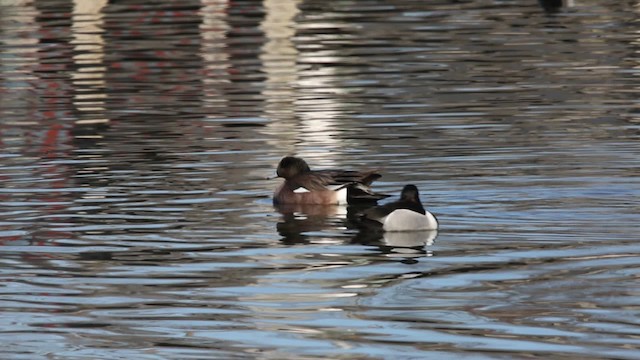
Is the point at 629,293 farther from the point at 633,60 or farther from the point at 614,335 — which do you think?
the point at 633,60

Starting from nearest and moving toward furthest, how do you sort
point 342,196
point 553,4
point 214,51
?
point 342,196
point 214,51
point 553,4

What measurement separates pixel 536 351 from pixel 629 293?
1459 millimetres

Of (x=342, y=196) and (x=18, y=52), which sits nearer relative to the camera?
(x=342, y=196)

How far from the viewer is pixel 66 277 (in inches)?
492

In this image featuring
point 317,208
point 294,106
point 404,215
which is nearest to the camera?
point 404,215

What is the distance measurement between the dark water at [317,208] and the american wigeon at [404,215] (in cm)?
15

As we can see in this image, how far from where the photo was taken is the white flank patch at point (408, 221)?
45.5ft

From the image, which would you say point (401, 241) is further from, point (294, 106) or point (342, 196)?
point (294, 106)

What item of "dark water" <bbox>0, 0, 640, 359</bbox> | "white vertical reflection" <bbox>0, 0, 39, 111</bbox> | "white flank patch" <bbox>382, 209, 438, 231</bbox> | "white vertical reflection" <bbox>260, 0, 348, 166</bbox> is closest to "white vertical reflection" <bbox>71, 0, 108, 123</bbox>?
"dark water" <bbox>0, 0, 640, 359</bbox>

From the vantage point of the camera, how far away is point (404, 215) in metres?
14.1

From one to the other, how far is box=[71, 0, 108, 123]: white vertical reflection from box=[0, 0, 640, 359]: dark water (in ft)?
0.38

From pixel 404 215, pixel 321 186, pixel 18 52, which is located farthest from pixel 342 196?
pixel 18 52

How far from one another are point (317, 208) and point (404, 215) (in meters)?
1.77

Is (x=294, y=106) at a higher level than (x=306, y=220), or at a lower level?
lower
